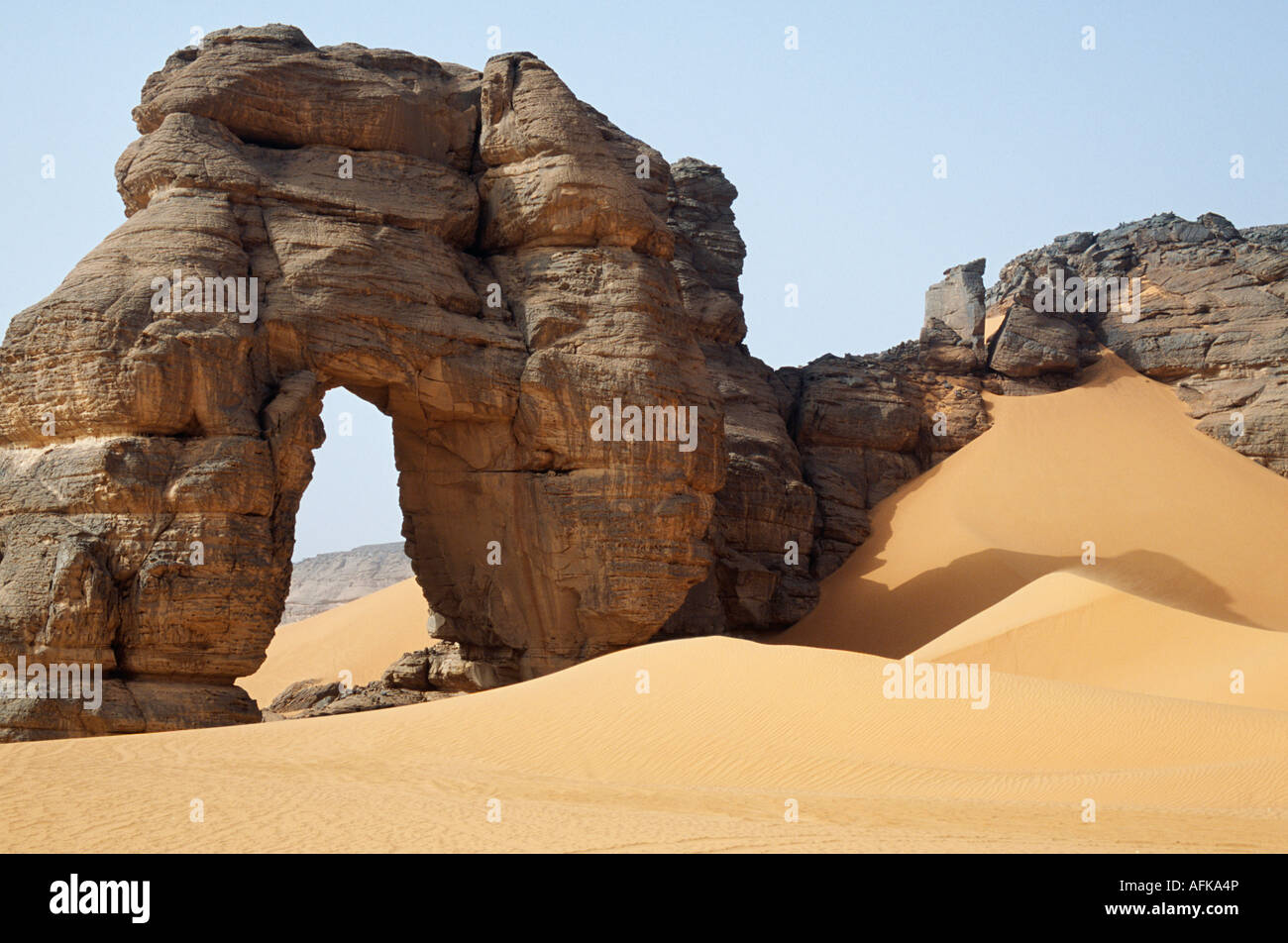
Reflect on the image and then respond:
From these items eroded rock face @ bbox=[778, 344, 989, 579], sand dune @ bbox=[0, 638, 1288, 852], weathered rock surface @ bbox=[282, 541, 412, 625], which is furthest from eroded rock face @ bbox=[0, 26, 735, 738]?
weathered rock surface @ bbox=[282, 541, 412, 625]

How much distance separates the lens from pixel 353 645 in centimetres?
4009

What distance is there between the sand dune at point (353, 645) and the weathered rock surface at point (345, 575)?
1343 inches

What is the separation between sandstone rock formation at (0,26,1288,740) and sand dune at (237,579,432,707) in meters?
11.7

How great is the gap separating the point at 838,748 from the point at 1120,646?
9.39 meters

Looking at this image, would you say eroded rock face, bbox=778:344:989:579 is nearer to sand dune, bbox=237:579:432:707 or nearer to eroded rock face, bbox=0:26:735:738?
eroded rock face, bbox=0:26:735:738

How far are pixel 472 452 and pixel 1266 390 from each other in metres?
21.1

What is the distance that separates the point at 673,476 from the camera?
2212 cm

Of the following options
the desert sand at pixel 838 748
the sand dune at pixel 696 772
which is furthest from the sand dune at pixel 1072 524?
the sand dune at pixel 696 772

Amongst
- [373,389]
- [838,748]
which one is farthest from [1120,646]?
[373,389]

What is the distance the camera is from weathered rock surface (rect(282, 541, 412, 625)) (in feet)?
276

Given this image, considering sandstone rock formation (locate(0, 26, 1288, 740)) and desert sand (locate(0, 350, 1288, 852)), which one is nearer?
desert sand (locate(0, 350, 1288, 852))

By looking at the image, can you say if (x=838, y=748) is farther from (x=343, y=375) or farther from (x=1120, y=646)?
(x=343, y=375)
